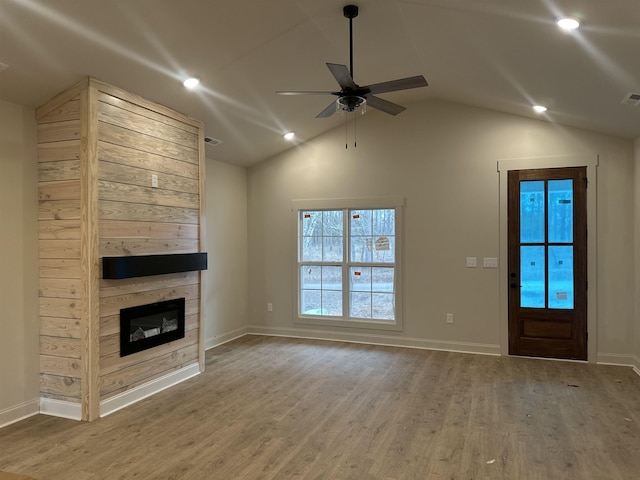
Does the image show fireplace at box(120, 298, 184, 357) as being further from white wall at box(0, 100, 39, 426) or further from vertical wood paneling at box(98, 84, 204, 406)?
white wall at box(0, 100, 39, 426)

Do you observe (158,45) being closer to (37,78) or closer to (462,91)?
(37,78)

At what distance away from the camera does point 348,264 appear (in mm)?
6059

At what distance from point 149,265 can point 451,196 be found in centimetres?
365

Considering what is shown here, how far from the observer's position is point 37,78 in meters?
3.23

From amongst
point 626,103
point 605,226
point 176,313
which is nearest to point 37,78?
point 176,313

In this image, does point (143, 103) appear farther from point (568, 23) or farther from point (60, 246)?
point (568, 23)

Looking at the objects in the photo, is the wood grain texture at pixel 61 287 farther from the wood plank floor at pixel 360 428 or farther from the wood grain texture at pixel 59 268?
the wood plank floor at pixel 360 428

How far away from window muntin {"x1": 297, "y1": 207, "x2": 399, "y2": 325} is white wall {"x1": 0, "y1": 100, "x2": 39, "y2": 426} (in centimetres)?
342

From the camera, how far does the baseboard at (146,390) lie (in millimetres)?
3576

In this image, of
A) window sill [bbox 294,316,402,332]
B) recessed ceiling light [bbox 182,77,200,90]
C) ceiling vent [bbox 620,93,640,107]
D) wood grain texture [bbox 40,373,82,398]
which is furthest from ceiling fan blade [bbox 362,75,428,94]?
window sill [bbox 294,316,402,332]

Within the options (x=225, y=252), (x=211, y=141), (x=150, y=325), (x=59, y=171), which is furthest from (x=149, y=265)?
(x=225, y=252)

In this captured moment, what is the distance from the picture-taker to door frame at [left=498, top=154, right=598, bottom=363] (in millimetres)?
4941

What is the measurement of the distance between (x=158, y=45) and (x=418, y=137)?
3.46m

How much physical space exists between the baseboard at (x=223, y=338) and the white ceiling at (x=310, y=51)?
266 centimetres
